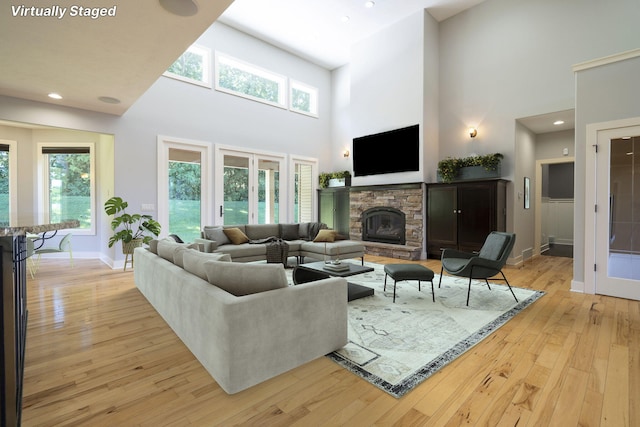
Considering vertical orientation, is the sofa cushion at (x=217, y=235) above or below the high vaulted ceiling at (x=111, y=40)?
below

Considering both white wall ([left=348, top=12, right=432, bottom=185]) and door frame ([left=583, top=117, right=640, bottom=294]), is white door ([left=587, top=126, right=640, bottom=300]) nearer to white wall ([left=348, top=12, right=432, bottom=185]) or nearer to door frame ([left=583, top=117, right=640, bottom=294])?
door frame ([left=583, top=117, right=640, bottom=294])

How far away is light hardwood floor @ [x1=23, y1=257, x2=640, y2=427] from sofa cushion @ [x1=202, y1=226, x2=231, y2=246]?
2375mm

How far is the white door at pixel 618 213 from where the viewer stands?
3710mm

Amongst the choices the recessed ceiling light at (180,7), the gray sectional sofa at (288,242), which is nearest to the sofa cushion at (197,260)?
the recessed ceiling light at (180,7)

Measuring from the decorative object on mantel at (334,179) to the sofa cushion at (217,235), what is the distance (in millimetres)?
3707

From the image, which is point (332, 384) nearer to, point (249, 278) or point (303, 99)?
point (249, 278)

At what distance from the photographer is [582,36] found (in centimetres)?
528

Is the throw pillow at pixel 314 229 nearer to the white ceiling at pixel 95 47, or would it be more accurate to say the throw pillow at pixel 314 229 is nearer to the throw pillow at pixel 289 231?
the throw pillow at pixel 289 231

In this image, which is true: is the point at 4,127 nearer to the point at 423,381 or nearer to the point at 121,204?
the point at 121,204

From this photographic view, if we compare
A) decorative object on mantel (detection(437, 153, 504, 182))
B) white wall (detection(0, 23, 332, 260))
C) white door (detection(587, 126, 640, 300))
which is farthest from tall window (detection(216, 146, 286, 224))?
white door (detection(587, 126, 640, 300))

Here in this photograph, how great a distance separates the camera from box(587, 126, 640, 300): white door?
3.71 meters

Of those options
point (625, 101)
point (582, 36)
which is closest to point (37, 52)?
point (625, 101)

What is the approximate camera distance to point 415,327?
9.41 feet

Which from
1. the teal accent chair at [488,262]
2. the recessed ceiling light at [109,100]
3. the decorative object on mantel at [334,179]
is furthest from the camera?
the decorative object on mantel at [334,179]
